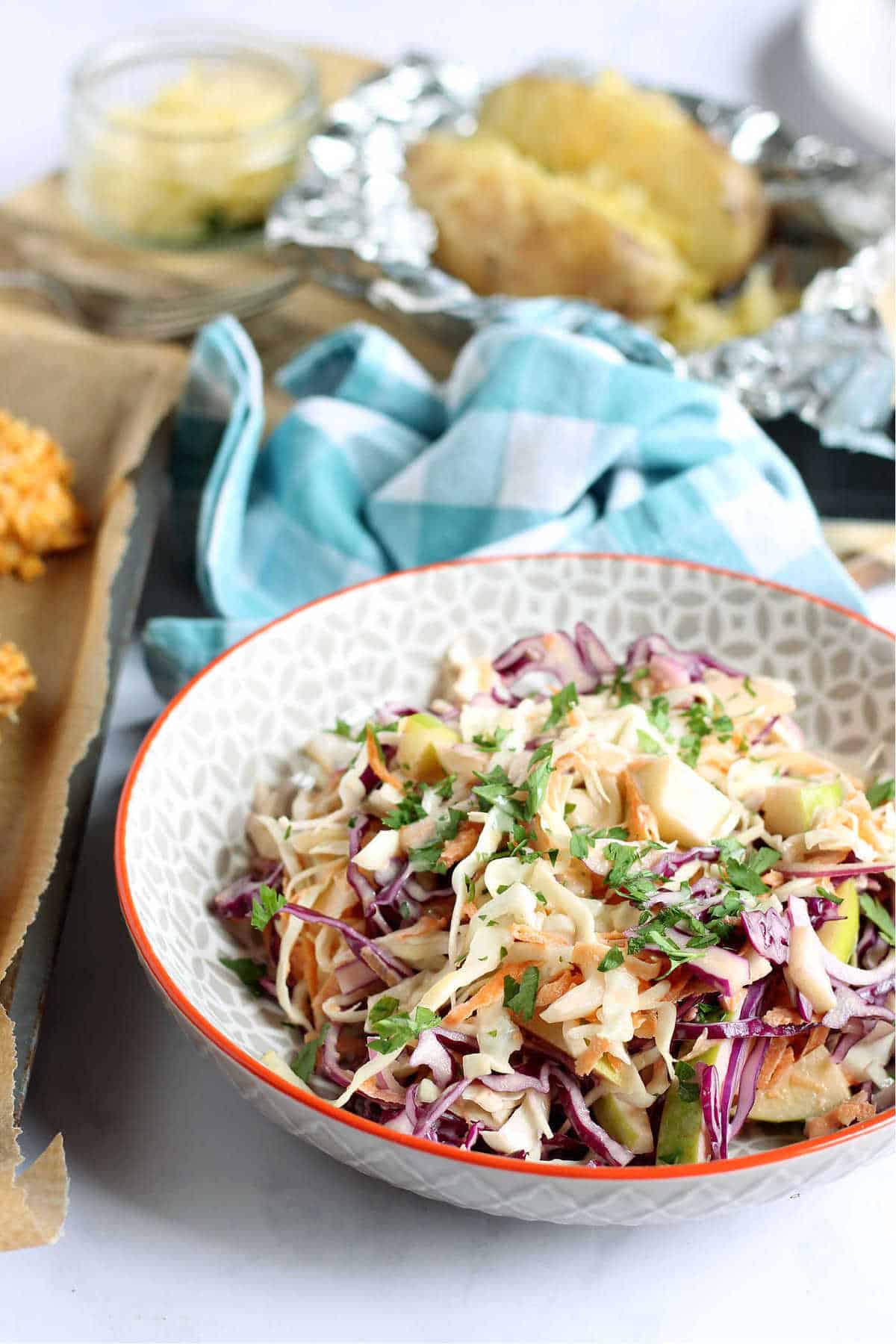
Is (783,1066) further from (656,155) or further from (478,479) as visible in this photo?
(656,155)

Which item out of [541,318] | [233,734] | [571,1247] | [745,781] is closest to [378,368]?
[541,318]

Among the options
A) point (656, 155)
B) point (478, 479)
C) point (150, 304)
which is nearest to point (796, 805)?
point (478, 479)

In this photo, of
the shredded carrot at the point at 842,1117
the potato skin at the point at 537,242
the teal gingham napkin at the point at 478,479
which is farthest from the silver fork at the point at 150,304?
the shredded carrot at the point at 842,1117

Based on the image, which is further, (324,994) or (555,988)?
(324,994)

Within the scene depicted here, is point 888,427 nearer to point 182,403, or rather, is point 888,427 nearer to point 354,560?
point 354,560

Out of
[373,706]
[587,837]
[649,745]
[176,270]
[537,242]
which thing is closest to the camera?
[587,837]
